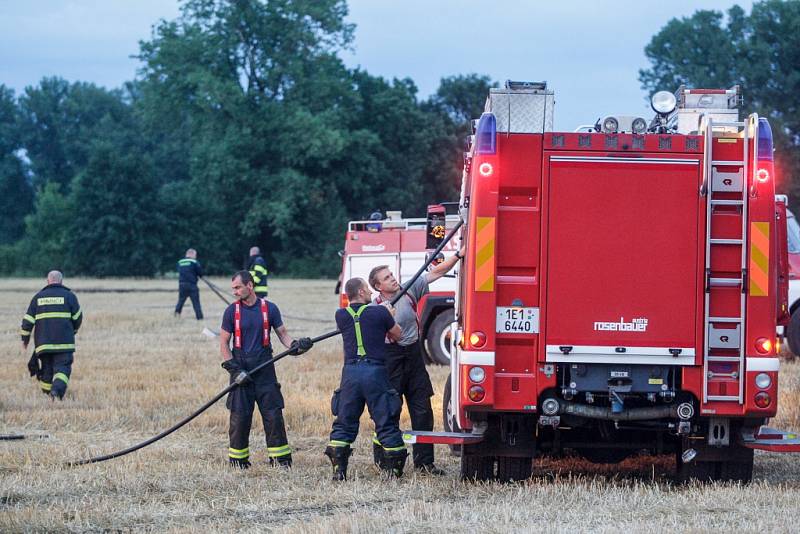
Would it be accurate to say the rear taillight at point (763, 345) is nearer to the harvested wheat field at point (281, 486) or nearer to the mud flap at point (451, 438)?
the harvested wheat field at point (281, 486)

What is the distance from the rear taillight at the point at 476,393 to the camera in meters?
8.55

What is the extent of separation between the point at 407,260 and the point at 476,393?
10208 mm

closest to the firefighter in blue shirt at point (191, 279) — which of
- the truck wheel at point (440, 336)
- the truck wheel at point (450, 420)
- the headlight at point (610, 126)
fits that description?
the truck wheel at point (440, 336)

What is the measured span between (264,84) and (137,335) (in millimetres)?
41816

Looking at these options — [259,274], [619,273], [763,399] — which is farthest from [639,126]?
[259,274]

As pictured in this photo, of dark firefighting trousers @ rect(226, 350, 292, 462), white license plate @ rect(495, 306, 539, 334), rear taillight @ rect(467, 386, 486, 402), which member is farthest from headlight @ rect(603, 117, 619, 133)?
dark firefighting trousers @ rect(226, 350, 292, 462)

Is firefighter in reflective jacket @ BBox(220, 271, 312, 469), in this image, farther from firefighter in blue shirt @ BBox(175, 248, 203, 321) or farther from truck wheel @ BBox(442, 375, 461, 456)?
firefighter in blue shirt @ BBox(175, 248, 203, 321)

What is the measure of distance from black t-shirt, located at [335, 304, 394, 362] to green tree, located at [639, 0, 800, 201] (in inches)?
1957

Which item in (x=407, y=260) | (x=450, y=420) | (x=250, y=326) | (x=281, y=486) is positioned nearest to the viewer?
(x=281, y=486)

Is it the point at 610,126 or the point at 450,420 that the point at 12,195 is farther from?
the point at 610,126

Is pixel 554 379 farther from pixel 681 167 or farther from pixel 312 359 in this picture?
pixel 312 359

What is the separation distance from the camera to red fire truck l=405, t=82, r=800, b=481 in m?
8.55

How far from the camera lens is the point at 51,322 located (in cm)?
1489

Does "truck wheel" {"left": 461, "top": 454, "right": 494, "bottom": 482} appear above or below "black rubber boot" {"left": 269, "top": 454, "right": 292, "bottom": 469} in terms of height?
above
